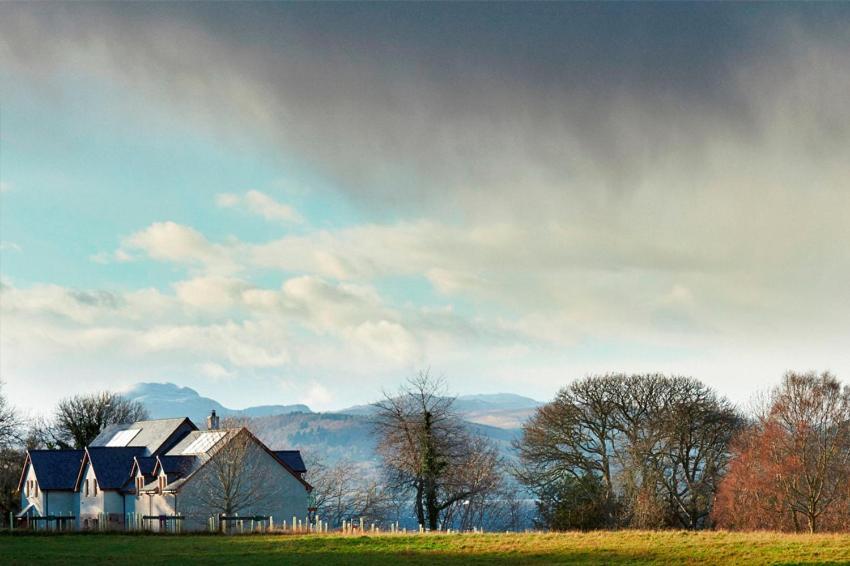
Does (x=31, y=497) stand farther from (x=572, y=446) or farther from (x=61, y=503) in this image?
(x=572, y=446)

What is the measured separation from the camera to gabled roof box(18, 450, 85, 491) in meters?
82.2

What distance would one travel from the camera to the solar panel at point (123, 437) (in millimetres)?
88062

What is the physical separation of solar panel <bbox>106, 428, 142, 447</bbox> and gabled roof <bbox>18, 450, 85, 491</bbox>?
13.5ft

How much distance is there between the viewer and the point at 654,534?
44.8m

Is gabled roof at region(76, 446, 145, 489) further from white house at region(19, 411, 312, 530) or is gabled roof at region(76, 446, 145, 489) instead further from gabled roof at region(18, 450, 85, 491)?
gabled roof at region(18, 450, 85, 491)

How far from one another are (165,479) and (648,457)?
36.8 meters

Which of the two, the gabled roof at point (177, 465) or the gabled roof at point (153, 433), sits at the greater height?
the gabled roof at point (153, 433)

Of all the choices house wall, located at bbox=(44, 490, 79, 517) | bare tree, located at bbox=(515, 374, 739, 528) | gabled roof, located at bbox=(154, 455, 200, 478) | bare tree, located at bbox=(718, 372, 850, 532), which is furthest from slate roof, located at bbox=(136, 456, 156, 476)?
bare tree, located at bbox=(718, 372, 850, 532)

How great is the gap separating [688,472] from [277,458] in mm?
31738

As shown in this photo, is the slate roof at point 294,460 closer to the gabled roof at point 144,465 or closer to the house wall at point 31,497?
the gabled roof at point 144,465

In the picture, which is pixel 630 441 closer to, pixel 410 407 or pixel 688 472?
pixel 688 472

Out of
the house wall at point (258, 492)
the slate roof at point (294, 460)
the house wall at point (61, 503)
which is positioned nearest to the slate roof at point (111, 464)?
the house wall at point (61, 503)

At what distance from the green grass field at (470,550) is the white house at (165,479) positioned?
19772 millimetres

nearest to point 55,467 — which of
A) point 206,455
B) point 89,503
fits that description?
point 89,503
